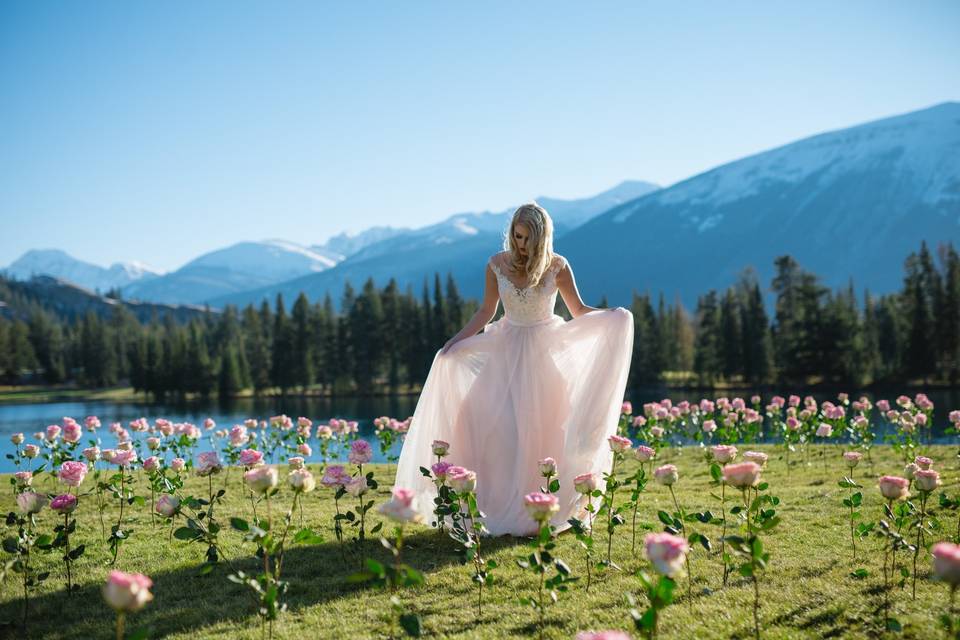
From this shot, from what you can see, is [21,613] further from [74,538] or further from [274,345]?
[274,345]

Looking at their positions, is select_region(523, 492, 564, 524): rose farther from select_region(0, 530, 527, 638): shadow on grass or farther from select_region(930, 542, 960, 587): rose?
select_region(0, 530, 527, 638): shadow on grass

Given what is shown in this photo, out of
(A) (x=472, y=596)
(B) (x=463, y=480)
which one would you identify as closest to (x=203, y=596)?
(A) (x=472, y=596)

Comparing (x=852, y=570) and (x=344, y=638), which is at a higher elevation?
(x=344, y=638)

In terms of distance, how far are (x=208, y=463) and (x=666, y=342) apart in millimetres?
63621

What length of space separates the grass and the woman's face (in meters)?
2.90

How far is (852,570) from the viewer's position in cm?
514

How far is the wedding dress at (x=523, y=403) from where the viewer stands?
6.20 m

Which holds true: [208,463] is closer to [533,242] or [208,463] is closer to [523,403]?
[523,403]

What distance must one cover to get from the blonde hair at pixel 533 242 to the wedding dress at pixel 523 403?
14 cm

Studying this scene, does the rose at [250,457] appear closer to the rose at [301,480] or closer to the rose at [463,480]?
the rose at [301,480]

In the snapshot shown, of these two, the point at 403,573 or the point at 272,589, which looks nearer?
the point at 403,573

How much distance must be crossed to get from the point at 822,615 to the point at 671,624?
1.00 meters

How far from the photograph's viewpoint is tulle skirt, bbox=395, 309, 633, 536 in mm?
6195

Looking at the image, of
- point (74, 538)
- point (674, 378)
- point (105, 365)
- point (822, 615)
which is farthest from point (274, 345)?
point (822, 615)
